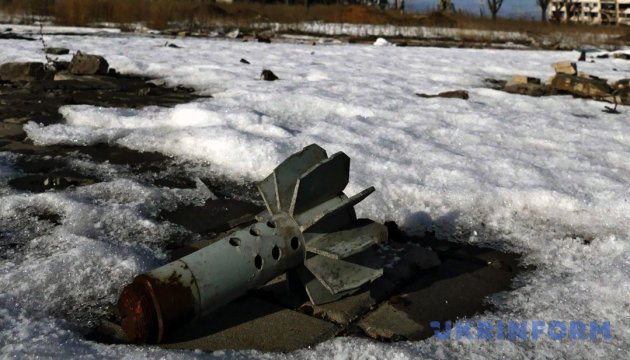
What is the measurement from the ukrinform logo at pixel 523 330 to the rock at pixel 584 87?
5366 mm

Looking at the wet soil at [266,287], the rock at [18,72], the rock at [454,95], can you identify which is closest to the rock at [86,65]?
the rock at [18,72]

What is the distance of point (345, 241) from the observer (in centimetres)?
174

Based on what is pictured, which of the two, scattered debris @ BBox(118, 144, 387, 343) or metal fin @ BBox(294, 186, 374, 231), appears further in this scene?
metal fin @ BBox(294, 186, 374, 231)

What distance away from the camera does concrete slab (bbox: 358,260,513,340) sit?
1.70 meters

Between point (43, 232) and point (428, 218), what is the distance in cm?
176

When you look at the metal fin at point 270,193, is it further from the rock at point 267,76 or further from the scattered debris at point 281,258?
the rock at point 267,76

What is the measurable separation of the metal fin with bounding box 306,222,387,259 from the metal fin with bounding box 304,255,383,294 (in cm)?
5

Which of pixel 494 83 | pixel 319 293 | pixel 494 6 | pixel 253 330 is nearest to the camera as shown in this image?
pixel 253 330

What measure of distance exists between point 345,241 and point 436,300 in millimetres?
443

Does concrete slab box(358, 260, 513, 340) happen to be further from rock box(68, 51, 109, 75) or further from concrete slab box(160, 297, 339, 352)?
rock box(68, 51, 109, 75)

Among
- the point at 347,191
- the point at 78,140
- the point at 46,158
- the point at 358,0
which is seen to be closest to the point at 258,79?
the point at 78,140

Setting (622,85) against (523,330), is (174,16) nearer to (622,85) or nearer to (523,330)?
(622,85)

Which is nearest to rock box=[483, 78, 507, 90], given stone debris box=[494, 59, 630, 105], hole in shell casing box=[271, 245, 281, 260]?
stone debris box=[494, 59, 630, 105]

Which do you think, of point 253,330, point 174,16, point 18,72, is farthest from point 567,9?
point 253,330
